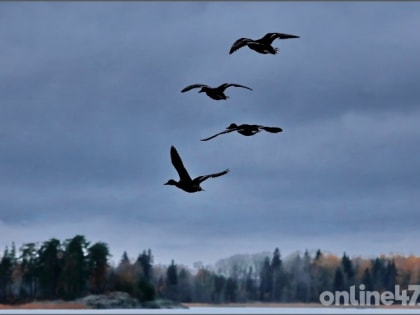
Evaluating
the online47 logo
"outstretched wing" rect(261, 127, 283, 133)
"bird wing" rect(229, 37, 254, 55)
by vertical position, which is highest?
"bird wing" rect(229, 37, 254, 55)

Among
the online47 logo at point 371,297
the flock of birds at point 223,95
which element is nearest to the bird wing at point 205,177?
the flock of birds at point 223,95

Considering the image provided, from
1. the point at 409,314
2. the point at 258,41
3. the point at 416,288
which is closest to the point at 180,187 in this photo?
the point at 258,41

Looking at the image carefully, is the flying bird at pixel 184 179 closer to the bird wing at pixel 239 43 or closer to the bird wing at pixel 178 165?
the bird wing at pixel 178 165

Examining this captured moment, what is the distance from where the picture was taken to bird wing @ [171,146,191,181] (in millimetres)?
44469

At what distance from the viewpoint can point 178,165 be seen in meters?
44.7

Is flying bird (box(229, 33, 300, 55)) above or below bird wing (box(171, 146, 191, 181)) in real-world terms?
above

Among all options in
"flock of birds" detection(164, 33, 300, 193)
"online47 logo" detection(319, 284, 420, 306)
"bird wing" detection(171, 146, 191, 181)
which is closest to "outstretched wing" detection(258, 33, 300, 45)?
"flock of birds" detection(164, 33, 300, 193)

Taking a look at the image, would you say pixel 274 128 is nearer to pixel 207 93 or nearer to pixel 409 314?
pixel 207 93

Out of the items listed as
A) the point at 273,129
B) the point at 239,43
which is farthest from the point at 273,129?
the point at 239,43

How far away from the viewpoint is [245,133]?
144 feet

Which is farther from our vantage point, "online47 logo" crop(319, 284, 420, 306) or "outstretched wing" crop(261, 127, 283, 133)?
"online47 logo" crop(319, 284, 420, 306)

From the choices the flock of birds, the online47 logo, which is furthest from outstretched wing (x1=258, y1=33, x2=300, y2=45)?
the online47 logo

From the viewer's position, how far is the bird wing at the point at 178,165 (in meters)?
44.5

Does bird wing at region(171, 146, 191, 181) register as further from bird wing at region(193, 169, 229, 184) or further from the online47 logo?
the online47 logo
